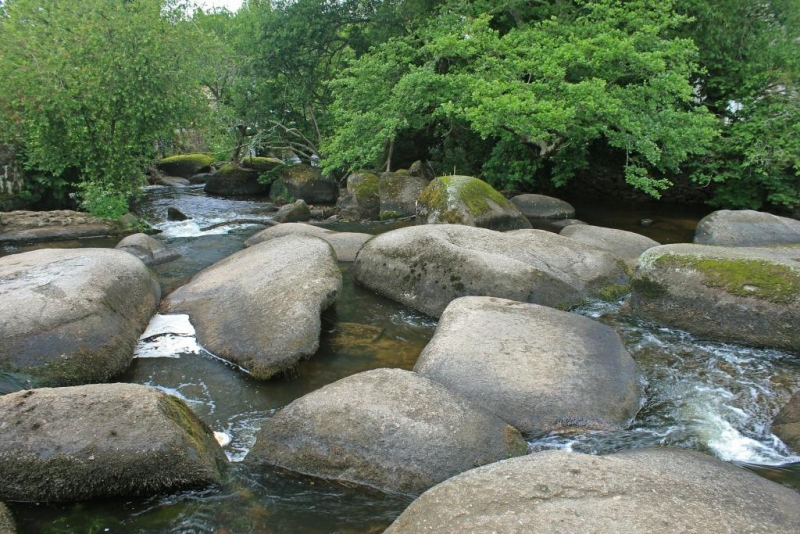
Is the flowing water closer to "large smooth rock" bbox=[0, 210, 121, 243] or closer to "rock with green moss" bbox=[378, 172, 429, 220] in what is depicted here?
"large smooth rock" bbox=[0, 210, 121, 243]

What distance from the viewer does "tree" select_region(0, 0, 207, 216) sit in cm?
1384

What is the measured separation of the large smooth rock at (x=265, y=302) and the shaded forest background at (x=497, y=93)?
22.9 feet

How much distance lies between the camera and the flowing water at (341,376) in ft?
14.2

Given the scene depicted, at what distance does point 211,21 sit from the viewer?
1054 inches

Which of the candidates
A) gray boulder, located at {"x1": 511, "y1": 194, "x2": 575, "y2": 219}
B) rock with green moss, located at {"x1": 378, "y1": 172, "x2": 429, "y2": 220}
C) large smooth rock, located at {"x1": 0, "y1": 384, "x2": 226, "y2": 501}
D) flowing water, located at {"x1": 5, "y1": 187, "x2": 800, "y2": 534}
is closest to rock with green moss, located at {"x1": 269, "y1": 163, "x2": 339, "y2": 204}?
rock with green moss, located at {"x1": 378, "y1": 172, "x2": 429, "y2": 220}

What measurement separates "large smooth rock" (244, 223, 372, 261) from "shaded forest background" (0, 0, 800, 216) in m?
4.30

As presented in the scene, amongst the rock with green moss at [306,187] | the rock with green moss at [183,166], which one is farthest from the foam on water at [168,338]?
the rock with green moss at [183,166]

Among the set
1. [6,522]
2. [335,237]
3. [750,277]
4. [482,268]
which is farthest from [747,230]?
[6,522]

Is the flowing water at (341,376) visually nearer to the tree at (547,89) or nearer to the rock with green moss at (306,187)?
the tree at (547,89)

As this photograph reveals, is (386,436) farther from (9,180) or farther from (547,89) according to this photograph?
(9,180)

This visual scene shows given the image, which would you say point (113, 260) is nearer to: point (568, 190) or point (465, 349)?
point (465, 349)

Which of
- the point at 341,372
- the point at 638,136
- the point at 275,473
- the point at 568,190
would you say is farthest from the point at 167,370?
the point at 568,190

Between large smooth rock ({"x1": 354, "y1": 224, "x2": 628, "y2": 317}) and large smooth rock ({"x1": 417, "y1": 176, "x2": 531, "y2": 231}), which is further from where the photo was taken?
large smooth rock ({"x1": 417, "y1": 176, "x2": 531, "y2": 231})

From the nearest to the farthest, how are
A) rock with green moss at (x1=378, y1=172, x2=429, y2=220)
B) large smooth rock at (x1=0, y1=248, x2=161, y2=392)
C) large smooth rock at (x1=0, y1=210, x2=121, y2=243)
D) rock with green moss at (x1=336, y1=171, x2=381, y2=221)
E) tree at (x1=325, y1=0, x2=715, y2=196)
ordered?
large smooth rock at (x1=0, y1=248, x2=161, y2=392) → tree at (x1=325, y1=0, x2=715, y2=196) → large smooth rock at (x1=0, y1=210, x2=121, y2=243) → rock with green moss at (x1=378, y1=172, x2=429, y2=220) → rock with green moss at (x1=336, y1=171, x2=381, y2=221)
